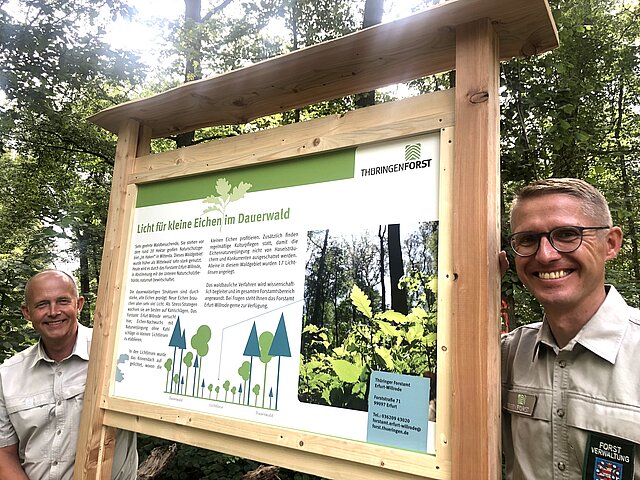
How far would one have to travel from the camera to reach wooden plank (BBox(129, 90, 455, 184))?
170 cm

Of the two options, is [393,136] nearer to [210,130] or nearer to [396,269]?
[396,269]

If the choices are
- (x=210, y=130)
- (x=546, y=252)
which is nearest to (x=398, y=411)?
(x=546, y=252)

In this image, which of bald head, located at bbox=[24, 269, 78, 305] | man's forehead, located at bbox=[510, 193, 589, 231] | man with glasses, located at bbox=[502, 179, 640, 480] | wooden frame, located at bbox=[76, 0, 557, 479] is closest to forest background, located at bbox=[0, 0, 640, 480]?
bald head, located at bbox=[24, 269, 78, 305]

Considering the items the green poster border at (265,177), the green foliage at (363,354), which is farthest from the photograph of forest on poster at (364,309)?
the green poster border at (265,177)

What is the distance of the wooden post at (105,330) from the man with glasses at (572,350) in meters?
1.97

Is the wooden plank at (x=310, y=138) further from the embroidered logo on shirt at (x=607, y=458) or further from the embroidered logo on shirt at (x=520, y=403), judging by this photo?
the embroidered logo on shirt at (x=607, y=458)

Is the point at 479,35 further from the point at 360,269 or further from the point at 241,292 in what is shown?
the point at 241,292

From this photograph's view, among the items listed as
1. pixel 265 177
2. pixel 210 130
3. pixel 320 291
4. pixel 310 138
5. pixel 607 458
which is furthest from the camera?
pixel 210 130

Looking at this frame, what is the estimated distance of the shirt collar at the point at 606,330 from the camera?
4.88 ft

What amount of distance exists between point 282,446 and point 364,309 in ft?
2.06

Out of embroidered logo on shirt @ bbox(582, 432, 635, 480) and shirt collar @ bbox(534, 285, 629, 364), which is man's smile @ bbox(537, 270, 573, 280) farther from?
embroidered logo on shirt @ bbox(582, 432, 635, 480)

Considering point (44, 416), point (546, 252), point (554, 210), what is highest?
point (554, 210)

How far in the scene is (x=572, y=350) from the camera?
1.57 metres

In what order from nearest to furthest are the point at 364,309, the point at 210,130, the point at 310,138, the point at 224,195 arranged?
the point at 364,309
the point at 310,138
the point at 224,195
the point at 210,130
